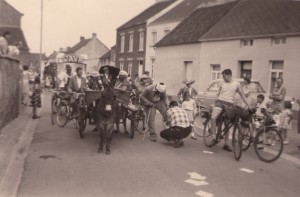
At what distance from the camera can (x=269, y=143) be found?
10.4 metres

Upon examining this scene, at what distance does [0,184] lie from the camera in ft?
20.4

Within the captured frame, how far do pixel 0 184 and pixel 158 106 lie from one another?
5649 millimetres

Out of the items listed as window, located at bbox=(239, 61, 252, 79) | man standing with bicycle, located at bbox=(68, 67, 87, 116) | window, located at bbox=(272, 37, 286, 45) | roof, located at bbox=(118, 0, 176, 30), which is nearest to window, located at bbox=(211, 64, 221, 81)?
window, located at bbox=(239, 61, 252, 79)

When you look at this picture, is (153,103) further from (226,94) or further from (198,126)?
(198,126)

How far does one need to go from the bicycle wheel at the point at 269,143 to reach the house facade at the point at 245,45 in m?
11.3

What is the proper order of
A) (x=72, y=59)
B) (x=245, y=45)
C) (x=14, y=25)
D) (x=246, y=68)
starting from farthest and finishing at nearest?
(x=14, y=25) < (x=72, y=59) < (x=246, y=68) < (x=245, y=45)

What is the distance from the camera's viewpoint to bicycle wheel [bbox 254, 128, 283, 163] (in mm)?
8938

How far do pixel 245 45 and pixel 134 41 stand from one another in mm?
20872

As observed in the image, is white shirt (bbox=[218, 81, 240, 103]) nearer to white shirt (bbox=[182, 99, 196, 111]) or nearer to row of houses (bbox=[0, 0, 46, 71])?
white shirt (bbox=[182, 99, 196, 111])

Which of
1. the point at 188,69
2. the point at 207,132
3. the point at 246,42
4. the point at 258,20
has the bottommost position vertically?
the point at 207,132

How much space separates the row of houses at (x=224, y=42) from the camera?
2180cm

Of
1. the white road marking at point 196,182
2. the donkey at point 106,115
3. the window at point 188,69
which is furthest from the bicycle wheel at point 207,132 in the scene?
the window at point 188,69

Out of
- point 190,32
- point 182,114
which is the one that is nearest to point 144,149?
point 182,114

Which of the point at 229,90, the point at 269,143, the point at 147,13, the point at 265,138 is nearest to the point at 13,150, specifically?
the point at 229,90
